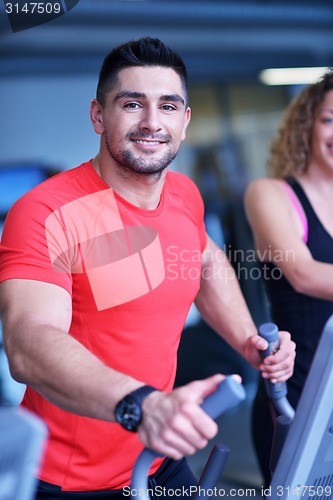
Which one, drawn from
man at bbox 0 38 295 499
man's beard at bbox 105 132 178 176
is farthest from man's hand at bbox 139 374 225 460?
man's beard at bbox 105 132 178 176

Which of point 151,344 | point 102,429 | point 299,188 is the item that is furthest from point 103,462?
point 299,188

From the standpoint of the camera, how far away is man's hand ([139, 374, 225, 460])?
989 millimetres

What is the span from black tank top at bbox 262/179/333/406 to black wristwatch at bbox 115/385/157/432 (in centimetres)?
123

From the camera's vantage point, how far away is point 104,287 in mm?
1690

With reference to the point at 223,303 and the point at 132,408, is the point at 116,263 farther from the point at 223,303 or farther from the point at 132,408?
the point at 132,408

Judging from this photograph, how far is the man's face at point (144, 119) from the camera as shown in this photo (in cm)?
174

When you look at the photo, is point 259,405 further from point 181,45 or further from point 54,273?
point 181,45

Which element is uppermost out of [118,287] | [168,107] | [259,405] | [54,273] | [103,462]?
[168,107]

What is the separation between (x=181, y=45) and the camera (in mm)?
5875

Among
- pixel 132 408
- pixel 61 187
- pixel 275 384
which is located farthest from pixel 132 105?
pixel 132 408

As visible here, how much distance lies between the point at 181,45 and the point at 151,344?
4562 millimetres

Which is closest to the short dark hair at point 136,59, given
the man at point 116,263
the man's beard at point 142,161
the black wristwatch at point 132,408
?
the man at point 116,263

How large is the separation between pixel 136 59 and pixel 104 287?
1.93 feet

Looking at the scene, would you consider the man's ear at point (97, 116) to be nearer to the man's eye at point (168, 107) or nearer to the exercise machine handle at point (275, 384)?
the man's eye at point (168, 107)
